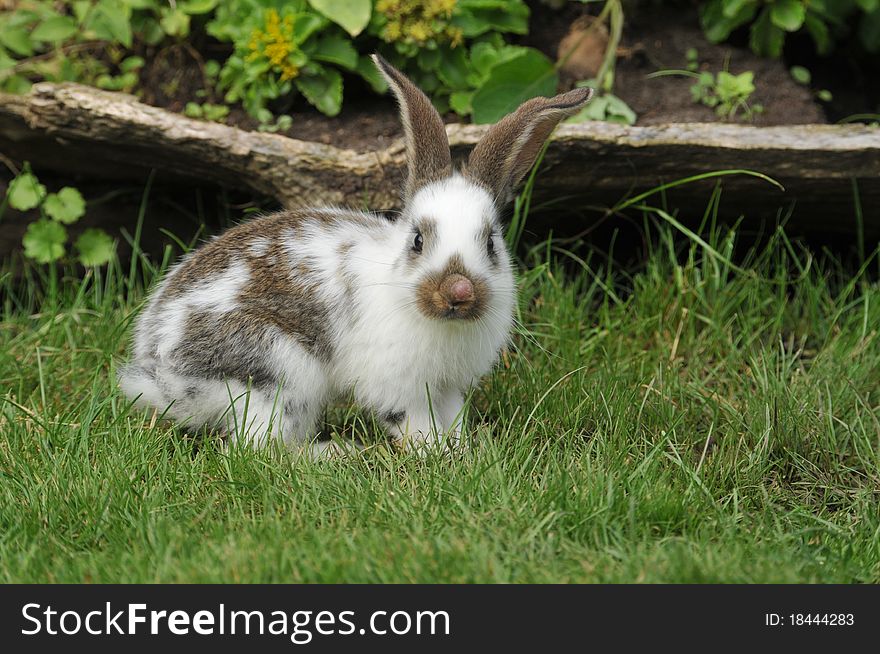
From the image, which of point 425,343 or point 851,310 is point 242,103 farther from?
point 851,310

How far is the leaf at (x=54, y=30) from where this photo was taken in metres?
5.63

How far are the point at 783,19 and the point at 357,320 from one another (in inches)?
119

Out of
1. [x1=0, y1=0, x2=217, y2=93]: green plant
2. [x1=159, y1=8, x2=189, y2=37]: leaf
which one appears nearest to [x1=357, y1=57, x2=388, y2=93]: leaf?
[x1=0, y1=0, x2=217, y2=93]: green plant

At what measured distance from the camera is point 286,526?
335cm

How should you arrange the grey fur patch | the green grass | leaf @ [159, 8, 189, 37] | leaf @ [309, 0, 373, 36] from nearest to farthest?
the green grass < the grey fur patch < leaf @ [309, 0, 373, 36] < leaf @ [159, 8, 189, 37]

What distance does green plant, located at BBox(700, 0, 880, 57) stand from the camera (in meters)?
5.58

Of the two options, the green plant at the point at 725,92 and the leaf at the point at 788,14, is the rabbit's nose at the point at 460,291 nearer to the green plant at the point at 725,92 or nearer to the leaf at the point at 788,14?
the green plant at the point at 725,92

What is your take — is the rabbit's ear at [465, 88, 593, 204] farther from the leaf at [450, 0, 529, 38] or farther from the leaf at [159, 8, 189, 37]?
the leaf at [159, 8, 189, 37]

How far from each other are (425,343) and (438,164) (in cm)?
70

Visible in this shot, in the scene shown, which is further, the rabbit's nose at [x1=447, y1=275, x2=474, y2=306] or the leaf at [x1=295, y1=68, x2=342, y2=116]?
the leaf at [x1=295, y1=68, x2=342, y2=116]

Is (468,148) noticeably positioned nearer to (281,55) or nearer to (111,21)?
(281,55)

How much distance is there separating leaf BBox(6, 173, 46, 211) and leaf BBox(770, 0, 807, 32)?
3.95m

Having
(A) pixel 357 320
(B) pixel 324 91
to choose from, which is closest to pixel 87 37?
(B) pixel 324 91

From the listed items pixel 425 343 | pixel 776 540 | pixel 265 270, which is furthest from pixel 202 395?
pixel 776 540
